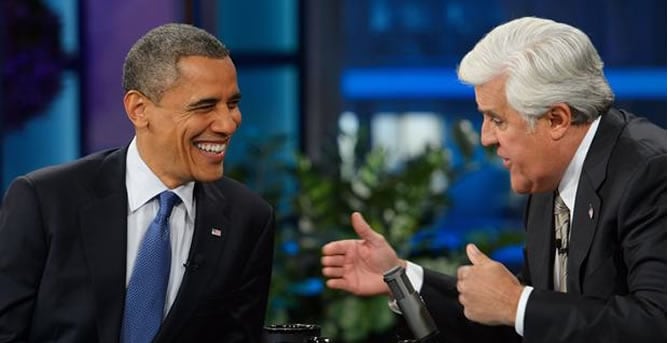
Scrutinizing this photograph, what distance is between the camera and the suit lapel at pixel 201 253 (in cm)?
256

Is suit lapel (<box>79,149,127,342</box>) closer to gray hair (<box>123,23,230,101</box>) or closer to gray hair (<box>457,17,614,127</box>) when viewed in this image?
gray hair (<box>123,23,230,101</box>)

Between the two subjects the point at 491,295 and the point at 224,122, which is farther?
the point at 224,122

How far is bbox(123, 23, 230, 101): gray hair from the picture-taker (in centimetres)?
258

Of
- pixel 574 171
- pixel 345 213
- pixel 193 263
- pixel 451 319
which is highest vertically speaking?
pixel 574 171

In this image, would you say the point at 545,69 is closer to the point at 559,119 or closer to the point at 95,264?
the point at 559,119

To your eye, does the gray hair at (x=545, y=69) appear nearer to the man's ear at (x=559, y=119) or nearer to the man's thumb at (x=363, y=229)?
the man's ear at (x=559, y=119)

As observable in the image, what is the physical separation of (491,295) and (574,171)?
334mm

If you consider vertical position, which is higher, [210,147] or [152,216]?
[210,147]

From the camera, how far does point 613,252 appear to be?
245 cm

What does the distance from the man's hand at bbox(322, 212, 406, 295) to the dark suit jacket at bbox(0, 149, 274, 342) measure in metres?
0.15

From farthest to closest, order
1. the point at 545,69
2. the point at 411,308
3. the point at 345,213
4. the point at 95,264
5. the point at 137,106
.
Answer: the point at 345,213 → the point at 137,106 → the point at 95,264 → the point at 545,69 → the point at 411,308

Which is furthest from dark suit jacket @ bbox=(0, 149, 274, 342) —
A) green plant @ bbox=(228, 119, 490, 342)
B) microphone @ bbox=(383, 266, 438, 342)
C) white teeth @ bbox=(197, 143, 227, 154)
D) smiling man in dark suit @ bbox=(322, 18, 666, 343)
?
green plant @ bbox=(228, 119, 490, 342)

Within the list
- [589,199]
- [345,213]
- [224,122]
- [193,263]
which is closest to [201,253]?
[193,263]

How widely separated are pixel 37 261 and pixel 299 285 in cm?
244
